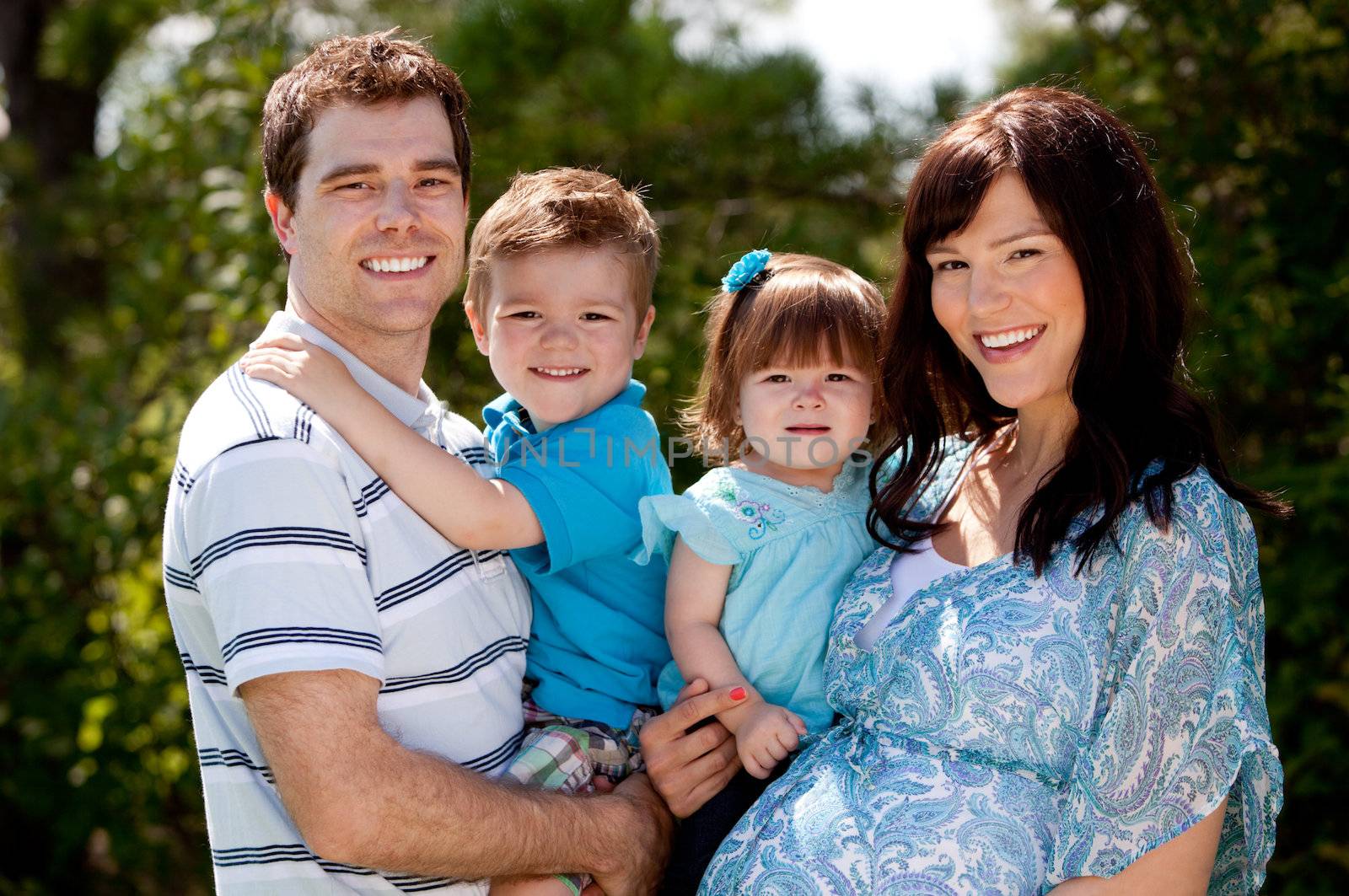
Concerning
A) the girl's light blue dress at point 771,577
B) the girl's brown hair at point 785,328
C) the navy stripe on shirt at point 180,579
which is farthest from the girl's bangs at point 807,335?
the navy stripe on shirt at point 180,579

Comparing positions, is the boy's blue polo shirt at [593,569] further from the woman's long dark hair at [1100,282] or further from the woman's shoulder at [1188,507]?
the woman's shoulder at [1188,507]

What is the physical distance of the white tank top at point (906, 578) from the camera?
2.09 m

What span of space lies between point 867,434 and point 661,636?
0.60 metres

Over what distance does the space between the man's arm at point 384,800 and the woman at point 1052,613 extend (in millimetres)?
295

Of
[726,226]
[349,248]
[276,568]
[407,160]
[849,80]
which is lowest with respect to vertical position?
[276,568]

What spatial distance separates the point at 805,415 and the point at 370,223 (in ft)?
2.67

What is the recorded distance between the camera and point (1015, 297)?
78.8 inches

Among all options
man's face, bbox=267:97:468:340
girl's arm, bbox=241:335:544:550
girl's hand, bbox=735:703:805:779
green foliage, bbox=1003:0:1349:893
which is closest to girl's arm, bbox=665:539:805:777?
girl's hand, bbox=735:703:805:779

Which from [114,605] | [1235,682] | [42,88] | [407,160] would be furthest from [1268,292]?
[42,88]

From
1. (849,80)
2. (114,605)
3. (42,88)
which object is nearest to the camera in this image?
(849,80)

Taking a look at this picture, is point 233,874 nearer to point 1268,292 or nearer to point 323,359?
point 323,359

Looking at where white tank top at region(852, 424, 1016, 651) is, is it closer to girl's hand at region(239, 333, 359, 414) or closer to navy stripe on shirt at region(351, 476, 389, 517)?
navy stripe on shirt at region(351, 476, 389, 517)

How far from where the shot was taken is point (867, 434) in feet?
8.43

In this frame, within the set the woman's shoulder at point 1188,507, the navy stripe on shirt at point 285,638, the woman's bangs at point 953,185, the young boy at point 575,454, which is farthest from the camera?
the young boy at point 575,454
